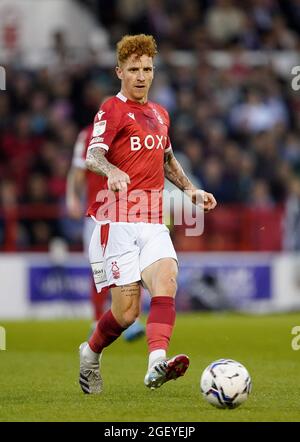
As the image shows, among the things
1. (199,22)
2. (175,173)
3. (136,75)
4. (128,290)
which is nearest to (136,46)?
(136,75)

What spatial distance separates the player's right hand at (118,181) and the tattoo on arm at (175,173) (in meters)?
1.00

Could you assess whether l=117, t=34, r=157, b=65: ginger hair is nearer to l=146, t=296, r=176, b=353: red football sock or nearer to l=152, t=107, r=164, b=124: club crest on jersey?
l=152, t=107, r=164, b=124: club crest on jersey

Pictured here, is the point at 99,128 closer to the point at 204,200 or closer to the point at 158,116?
the point at 158,116

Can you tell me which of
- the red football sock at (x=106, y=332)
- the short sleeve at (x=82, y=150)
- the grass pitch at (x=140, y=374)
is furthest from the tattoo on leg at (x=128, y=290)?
the short sleeve at (x=82, y=150)

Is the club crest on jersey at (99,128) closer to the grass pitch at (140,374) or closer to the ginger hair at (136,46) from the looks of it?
the ginger hair at (136,46)

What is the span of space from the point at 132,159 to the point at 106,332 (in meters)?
1.18

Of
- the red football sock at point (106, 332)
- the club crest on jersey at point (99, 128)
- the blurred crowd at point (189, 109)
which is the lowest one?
the red football sock at point (106, 332)

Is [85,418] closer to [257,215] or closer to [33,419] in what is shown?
[33,419]

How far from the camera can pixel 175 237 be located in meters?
17.9

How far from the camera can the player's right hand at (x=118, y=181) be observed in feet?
23.8

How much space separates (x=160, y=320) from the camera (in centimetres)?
762

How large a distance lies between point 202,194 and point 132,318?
0.98 metres

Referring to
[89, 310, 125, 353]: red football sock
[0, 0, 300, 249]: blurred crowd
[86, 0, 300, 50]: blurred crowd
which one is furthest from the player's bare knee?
[86, 0, 300, 50]: blurred crowd
